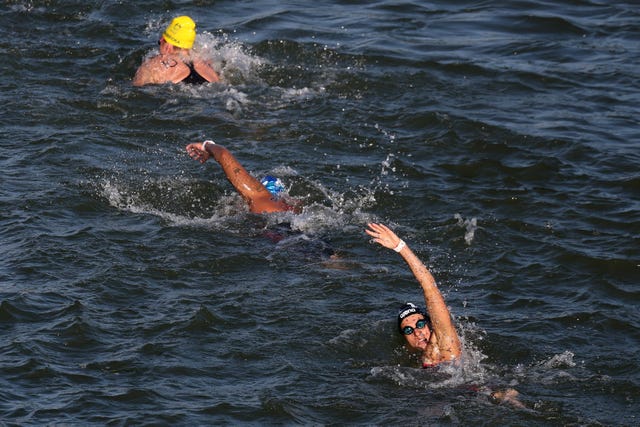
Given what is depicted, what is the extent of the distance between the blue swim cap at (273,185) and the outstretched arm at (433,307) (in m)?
3.10

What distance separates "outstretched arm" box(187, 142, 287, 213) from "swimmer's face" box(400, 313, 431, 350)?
288 centimetres

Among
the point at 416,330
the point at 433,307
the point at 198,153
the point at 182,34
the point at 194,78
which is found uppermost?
the point at 182,34

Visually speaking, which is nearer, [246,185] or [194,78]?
[246,185]

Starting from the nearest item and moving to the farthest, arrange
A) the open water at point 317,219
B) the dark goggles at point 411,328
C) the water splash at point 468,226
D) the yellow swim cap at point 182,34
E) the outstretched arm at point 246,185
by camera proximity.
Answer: the open water at point 317,219
the dark goggles at point 411,328
the outstretched arm at point 246,185
the water splash at point 468,226
the yellow swim cap at point 182,34

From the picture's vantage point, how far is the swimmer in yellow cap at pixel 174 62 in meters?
16.3

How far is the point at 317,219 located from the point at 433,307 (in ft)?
→ 11.0

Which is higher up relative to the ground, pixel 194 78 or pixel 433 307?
pixel 194 78

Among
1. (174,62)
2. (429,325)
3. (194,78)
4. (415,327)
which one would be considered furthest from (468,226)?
(174,62)

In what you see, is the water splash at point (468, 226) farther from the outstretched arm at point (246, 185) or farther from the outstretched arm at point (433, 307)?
the outstretched arm at point (433, 307)

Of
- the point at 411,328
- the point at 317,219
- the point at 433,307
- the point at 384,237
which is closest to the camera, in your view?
the point at 384,237

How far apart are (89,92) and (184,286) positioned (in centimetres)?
580

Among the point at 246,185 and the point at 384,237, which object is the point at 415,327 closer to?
the point at 384,237

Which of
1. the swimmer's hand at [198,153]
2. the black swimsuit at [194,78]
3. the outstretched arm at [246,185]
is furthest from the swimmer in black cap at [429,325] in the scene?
the black swimsuit at [194,78]

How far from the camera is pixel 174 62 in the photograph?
16.4 metres
